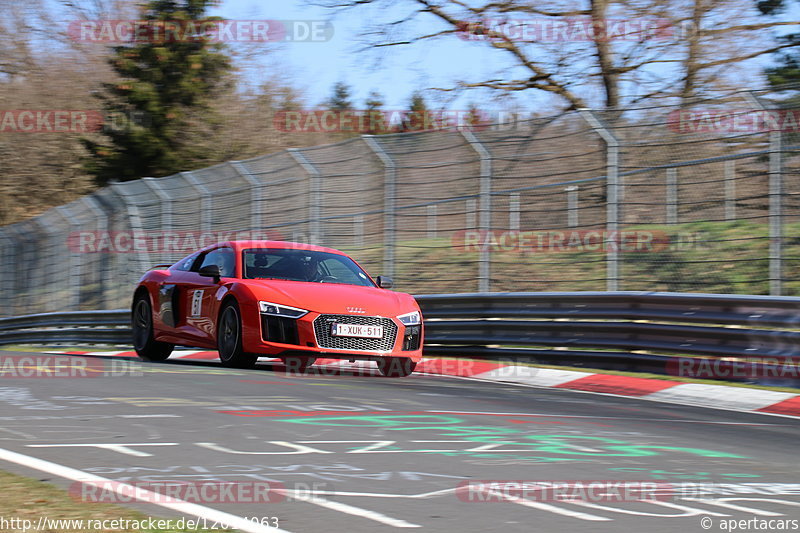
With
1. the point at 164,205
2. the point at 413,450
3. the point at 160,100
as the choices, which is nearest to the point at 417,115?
the point at 164,205

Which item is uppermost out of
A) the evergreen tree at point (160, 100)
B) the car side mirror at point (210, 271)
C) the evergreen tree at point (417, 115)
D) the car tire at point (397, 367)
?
the evergreen tree at point (160, 100)

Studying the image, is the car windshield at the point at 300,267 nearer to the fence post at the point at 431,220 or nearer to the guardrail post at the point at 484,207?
the guardrail post at the point at 484,207

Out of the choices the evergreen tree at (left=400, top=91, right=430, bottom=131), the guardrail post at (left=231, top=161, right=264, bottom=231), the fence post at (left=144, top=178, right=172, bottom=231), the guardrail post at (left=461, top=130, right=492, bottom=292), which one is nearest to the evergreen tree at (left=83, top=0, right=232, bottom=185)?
the evergreen tree at (left=400, top=91, right=430, bottom=131)

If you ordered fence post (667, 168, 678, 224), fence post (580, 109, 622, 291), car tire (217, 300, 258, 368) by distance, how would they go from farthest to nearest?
→ fence post (580, 109, 622, 291) → fence post (667, 168, 678, 224) → car tire (217, 300, 258, 368)

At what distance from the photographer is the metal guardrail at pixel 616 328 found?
9.81 m

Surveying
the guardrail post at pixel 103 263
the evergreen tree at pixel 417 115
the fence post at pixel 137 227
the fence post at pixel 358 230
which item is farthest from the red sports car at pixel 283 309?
the evergreen tree at pixel 417 115

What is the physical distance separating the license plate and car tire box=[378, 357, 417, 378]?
0.76 m

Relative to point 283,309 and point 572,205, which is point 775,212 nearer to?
point 572,205

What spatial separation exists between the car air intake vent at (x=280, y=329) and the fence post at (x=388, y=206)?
426 cm

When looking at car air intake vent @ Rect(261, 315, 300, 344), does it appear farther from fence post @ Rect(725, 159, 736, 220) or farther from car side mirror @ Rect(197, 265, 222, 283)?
fence post @ Rect(725, 159, 736, 220)

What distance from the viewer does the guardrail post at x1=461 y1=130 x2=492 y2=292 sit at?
43.0ft

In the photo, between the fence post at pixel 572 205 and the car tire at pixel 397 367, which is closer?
the car tire at pixel 397 367

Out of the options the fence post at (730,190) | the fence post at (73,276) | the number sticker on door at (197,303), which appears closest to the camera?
the fence post at (730,190)

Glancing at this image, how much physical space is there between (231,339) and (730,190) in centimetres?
523
